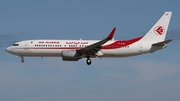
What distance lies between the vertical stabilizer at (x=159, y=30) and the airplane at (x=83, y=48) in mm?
932

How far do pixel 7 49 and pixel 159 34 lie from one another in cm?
2495

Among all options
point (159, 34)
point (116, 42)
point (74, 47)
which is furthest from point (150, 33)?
point (74, 47)

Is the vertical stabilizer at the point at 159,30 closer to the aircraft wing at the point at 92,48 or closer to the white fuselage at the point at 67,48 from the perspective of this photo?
the white fuselage at the point at 67,48

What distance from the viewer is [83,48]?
78688 millimetres

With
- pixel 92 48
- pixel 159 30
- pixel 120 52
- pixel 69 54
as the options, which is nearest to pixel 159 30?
pixel 159 30

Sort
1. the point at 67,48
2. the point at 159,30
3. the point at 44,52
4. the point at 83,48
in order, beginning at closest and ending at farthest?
the point at 83,48, the point at 44,52, the point at 67,48, the point at 159,30

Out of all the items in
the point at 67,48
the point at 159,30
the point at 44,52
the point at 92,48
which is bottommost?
the point at 44,52

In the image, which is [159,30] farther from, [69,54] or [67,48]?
[69,54]

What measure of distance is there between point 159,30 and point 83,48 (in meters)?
Result: 14.7

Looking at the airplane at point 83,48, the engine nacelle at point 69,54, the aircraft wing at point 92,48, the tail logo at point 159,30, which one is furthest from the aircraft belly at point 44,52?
the tail logo at point 159,30

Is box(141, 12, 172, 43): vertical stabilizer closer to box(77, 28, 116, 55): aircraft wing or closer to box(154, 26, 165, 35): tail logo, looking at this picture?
box(154, 26, 165, 35): tail logo

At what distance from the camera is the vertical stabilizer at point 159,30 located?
84375mm

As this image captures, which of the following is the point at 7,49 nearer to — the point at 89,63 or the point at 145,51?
the point at 89,63

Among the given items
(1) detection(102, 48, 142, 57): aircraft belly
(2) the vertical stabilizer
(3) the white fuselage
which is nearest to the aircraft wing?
(3) the white fuselage
